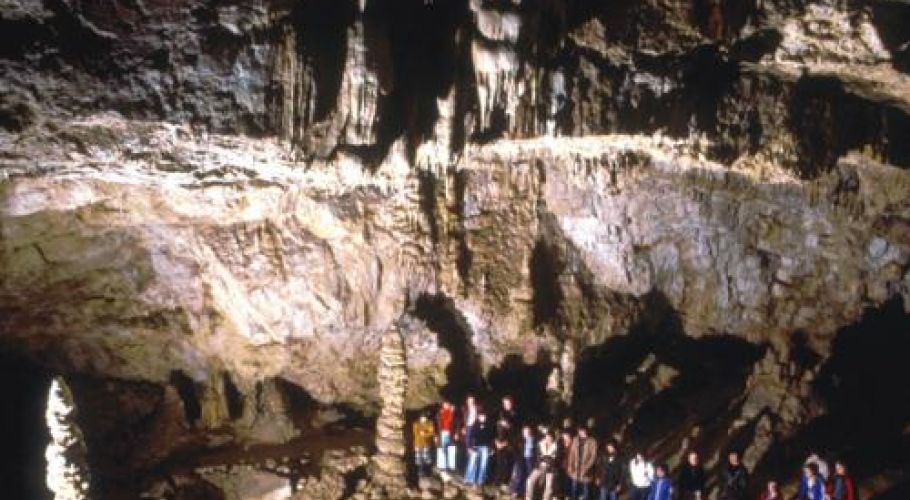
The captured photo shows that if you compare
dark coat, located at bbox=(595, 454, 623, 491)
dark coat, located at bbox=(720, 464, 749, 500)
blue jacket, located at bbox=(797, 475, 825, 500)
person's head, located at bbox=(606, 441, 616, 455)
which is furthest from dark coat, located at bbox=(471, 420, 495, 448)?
blue jacket, located at bbox=(797, 475, 825, 500)

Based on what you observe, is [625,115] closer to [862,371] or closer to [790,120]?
[790,120]

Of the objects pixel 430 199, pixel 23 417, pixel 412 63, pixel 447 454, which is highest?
pixel 412 63

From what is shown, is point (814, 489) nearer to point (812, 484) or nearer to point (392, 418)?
point (812, 484)

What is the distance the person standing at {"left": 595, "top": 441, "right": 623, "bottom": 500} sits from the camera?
8.51m

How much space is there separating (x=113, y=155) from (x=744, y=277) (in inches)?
413

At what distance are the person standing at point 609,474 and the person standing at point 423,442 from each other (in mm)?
2118

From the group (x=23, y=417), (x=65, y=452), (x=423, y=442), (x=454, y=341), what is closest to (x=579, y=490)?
(x=423, y=442)

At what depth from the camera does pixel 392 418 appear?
30.6 feet

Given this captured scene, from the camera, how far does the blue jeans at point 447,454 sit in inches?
372

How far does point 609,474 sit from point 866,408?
19.0ft

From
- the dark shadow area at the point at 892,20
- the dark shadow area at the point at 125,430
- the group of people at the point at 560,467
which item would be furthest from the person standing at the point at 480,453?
the dark shadow area at the point at 892,20

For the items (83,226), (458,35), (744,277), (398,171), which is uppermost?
(458,35)

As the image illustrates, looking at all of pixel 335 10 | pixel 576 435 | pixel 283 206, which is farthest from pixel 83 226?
pixel 576 435

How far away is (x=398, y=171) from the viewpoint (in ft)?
29.8
